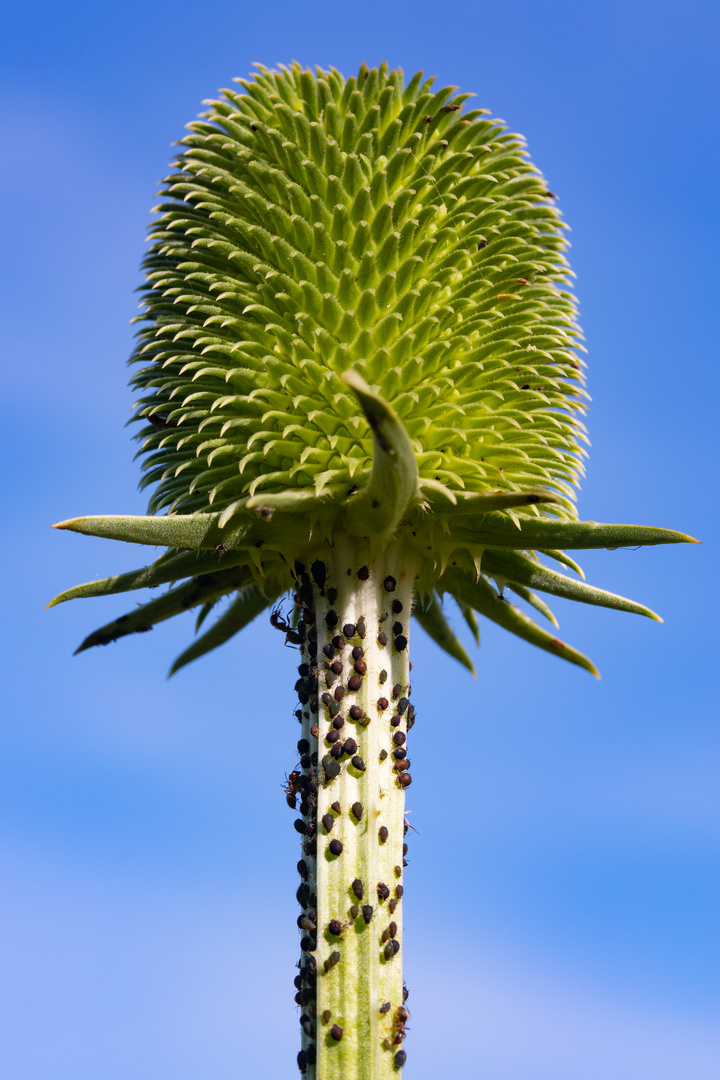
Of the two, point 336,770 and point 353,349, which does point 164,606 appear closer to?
point 336,770

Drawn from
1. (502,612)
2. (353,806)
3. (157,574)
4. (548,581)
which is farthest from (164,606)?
(548,581)

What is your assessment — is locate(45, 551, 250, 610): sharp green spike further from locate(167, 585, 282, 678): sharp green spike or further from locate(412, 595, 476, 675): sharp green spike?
locate(412, 595, 476, 675): sharp green spike

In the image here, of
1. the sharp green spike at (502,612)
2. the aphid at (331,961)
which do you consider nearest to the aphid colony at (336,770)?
the aphid at (331,961)

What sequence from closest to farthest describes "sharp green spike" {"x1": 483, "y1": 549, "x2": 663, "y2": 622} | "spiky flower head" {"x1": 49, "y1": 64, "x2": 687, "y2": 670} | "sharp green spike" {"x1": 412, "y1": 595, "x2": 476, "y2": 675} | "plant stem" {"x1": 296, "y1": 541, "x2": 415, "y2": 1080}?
"plant stem" {"x1": 296, "y1": 541, "x2": 415, "y2": 1080} → "spiky flower head" {"x1": 49, "y1": 64, "x2": 687, "y2": 670} → "sharp green spike" {"x1": 483, "y1": 549, "x2": 663, "y2": 622} → "sharp green spike" {"x1": 412, "y1": 595, "x2": 476, "y2": 675}

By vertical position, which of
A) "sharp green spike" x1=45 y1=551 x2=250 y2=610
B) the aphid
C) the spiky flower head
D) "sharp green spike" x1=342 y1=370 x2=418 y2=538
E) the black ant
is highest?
the spiky flower head

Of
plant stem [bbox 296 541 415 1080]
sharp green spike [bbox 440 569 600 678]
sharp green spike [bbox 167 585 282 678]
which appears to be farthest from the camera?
sharp green spike [bbox 167 585 282 678]

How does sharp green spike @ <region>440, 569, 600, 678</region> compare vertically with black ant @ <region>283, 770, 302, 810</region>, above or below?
above

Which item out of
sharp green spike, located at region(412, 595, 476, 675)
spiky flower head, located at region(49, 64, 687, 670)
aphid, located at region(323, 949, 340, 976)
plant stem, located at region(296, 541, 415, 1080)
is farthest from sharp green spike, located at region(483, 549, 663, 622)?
aphid, located at region(323, 949, 340, 976)

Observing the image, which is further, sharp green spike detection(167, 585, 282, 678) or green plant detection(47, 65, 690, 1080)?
sharp green spike detection(167, 585, 282, 678)
